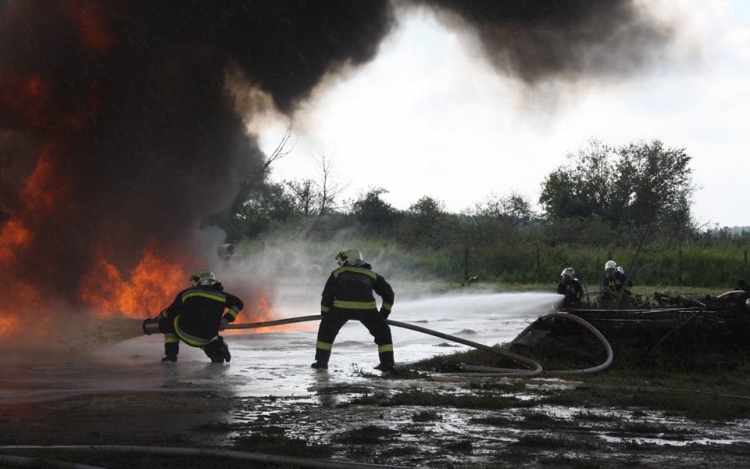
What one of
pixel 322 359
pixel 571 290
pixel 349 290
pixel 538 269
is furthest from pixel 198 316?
pixel 538 269

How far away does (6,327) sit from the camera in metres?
14.0

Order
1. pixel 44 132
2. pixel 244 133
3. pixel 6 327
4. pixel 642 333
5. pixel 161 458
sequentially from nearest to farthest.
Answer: pixel 161 458 → pixel 642 333 → pixel 6 327 → pixel 44 132 → pixel 244 133

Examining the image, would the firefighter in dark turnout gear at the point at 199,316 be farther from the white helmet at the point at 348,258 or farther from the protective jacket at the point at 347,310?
the white helmet at the point at 348,258

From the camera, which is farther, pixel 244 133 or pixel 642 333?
pixel 244 133

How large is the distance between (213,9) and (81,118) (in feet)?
12.0

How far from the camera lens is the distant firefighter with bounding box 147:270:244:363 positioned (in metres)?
11.4

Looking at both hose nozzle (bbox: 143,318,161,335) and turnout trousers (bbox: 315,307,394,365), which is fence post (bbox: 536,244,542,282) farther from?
hose nozzle (bbox: 143,318,161,335)

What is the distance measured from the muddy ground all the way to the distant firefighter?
2356 mm

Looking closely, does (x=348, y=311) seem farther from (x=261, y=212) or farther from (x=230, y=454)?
(x=261, y=212)

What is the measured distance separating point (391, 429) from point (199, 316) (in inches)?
197

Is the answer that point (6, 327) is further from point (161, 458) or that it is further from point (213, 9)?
point (161, 458)

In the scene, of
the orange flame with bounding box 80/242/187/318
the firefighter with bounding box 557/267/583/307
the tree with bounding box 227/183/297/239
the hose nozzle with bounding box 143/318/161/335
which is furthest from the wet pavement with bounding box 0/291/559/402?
the tree with bounding box 227/183/297/239

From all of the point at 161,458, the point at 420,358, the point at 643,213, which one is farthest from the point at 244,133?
the point at 643,213

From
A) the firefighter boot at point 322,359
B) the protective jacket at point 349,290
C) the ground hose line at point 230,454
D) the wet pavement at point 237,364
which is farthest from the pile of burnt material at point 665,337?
the ground hose line at point 230,454
